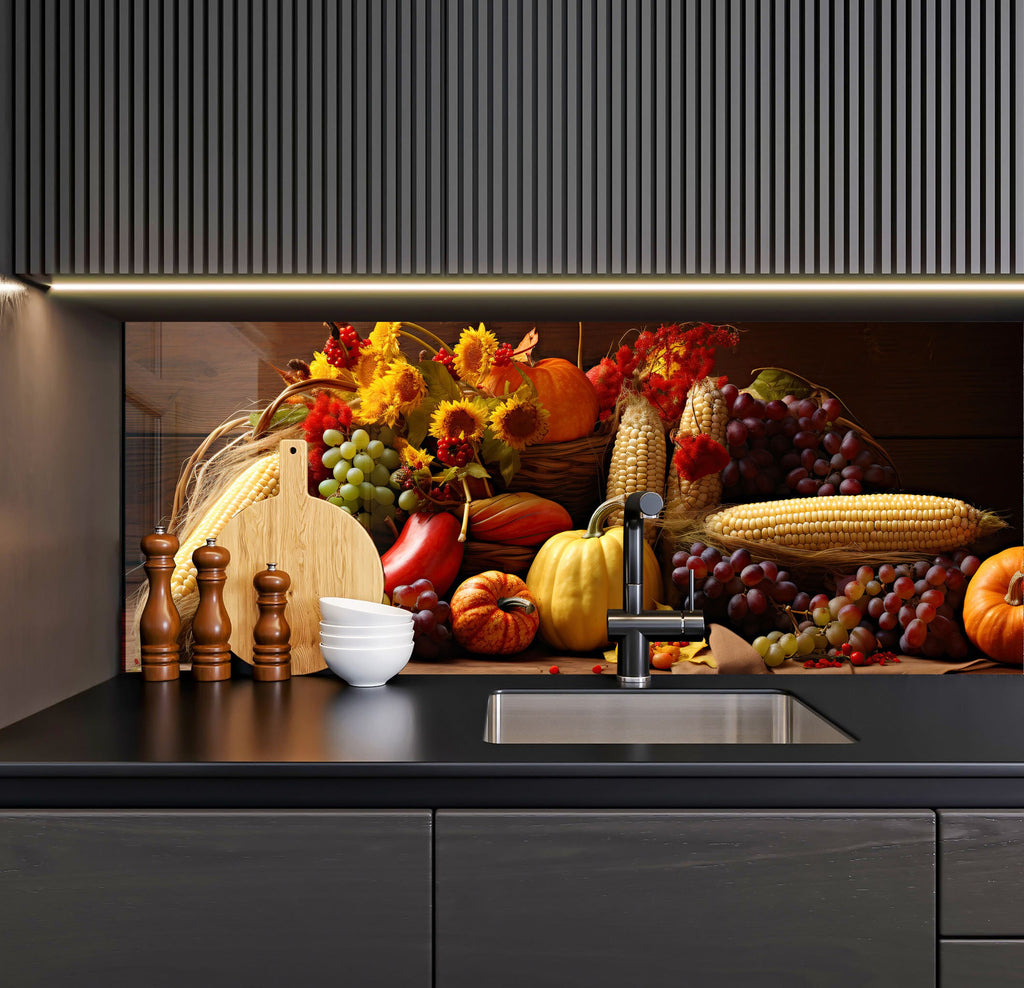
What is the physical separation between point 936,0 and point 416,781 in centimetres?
133

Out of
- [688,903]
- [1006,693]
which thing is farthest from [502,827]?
[1006,693]

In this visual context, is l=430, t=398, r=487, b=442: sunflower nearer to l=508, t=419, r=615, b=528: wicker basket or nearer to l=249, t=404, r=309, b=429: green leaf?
l=508, t=419, r=615, b=528: wicker basket

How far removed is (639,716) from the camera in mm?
1442

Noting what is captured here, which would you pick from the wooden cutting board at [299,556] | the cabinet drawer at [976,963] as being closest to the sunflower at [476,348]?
the wooden cutting board at [299,556]

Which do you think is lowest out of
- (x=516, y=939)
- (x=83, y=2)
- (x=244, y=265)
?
(x=516, y=939)

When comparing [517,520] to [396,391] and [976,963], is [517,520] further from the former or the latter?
[976,963]

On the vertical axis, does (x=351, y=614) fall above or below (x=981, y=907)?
above

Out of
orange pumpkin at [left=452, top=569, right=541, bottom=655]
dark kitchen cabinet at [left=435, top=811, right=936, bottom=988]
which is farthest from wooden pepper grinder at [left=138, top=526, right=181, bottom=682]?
dark kitchen cabinet at [left=435, top=811, right=936, bottom=988]

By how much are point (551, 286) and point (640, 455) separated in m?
0.44

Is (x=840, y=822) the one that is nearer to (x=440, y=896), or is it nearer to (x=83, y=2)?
(x=440, y=896)

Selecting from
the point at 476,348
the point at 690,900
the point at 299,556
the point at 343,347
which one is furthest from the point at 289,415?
the point at 690,900

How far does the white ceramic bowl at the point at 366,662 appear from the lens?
1.40 meters

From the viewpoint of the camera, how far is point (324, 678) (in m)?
1.50

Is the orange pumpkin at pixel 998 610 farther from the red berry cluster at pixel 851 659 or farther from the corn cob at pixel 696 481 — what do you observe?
the corn cob at pixel 696 481
